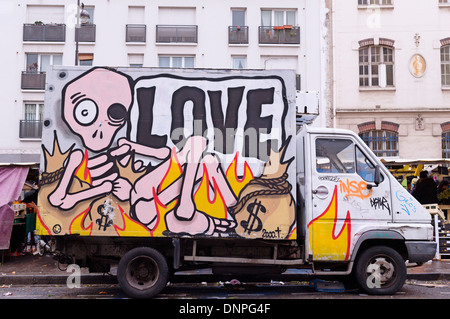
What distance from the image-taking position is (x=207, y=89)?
290 inches

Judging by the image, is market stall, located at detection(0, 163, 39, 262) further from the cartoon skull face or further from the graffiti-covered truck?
the cartoon skull face

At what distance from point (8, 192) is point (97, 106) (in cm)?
484

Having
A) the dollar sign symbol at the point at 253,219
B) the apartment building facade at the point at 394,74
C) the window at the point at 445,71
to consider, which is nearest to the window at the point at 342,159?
the dollar sign symbol at the point at 253,219

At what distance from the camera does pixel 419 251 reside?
23.6ft

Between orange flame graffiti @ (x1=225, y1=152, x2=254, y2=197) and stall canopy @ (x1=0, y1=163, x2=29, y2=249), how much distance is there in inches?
235

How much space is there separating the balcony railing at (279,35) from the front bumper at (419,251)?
64.4 ft

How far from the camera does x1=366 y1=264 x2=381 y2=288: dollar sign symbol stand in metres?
7.25

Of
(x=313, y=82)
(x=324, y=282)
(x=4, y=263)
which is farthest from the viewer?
(x=313, y=82)

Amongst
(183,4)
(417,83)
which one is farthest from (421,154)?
(183,4)

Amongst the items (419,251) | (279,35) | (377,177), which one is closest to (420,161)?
(419,251)

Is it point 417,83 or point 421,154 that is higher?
point 417,83

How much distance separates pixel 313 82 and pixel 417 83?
520 cm

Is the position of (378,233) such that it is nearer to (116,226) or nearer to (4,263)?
(116,226)
